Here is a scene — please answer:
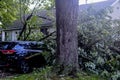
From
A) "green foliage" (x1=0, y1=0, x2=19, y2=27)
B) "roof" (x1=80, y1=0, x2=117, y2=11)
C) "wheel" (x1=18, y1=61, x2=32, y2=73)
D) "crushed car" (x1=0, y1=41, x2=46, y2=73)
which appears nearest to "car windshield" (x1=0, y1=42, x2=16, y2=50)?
"crushed car" (x1=0, y1=41, x2=46, y2=73)

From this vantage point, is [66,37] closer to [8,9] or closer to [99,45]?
[99,45]

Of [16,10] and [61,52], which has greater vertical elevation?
[16,10]

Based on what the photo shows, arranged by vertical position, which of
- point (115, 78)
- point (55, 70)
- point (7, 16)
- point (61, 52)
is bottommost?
point (115, 78)

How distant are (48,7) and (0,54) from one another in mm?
8917

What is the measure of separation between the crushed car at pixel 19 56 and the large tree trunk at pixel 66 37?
13.7 feet

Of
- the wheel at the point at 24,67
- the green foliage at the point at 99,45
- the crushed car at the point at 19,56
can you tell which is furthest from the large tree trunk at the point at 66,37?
the wheel at the point at 24,67

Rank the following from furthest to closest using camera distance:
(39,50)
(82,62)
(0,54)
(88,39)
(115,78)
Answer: (39,50)
(0,54)
(88,39)
(82,62)
(115,78)

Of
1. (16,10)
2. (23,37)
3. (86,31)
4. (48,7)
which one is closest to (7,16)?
(16,10)

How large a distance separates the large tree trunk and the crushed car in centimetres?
419

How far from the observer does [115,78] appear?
7.33 meters

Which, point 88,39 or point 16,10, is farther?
point 16,10

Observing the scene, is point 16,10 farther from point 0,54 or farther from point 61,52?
point 61,52

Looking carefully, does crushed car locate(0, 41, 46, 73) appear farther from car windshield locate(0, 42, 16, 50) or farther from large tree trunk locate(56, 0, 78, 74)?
large tree trunk locate(56, 0, 78, 74)

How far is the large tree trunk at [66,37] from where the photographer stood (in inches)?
261
